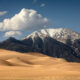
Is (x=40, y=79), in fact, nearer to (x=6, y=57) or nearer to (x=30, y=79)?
(x=30, y=79)

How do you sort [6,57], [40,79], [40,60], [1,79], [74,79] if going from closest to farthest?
[1,79] < [40,79] < [74,79] < [6,57] < [40,60]

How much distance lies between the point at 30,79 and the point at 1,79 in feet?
23.2

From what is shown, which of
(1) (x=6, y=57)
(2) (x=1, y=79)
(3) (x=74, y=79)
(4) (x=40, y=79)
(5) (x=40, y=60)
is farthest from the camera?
(5) (x=40, y=60)

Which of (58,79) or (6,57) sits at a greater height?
(6,57)

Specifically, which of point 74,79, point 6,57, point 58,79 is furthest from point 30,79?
point 6,57

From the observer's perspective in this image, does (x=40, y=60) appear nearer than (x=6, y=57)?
No

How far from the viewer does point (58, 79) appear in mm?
62844

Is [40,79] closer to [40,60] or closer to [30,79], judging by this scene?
[30,79]

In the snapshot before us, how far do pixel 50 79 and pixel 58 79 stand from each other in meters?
2.11

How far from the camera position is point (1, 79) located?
187ft

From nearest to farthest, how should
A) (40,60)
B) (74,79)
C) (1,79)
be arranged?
1. (1,79)
2. (74,79)
3. (40,60)

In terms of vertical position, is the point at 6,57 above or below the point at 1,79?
above

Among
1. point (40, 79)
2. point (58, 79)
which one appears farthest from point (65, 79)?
point (40, 79)

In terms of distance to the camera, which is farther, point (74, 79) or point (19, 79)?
point (74, 79)
